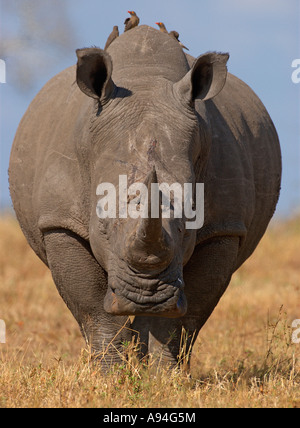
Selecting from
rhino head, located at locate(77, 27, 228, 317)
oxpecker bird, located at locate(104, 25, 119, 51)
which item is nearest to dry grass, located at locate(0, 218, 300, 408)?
rhino head, located at locate(77, 27, 228, 317)

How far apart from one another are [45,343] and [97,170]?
3.09 m

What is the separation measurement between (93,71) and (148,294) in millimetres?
1381

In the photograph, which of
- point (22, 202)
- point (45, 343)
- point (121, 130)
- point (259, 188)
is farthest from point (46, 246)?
point (45, 343)

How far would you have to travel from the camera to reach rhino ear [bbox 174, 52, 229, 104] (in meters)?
5.20

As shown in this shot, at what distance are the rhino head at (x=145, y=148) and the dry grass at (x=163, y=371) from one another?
1.86 ft

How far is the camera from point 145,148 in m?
4.85

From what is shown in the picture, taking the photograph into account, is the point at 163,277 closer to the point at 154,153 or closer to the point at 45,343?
the point at 154,153

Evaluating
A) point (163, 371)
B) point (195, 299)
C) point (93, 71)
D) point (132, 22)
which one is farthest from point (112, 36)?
point (163, 371)

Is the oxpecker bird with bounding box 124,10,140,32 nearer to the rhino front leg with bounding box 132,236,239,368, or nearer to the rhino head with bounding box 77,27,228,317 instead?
the rhino head with bounding box 77,27,228,317

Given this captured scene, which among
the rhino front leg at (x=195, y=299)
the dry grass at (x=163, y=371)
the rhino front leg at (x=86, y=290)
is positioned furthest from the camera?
the rhino front leg at (x=195, y=299)

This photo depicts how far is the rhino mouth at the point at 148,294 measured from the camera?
457cm

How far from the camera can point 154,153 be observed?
15.8 ft

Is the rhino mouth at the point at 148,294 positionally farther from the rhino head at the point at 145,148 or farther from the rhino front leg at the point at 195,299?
the rhino front leg at the point at 195,299

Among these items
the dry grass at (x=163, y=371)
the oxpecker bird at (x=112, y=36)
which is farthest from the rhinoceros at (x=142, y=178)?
the dry grass at (x=163, y=371)
